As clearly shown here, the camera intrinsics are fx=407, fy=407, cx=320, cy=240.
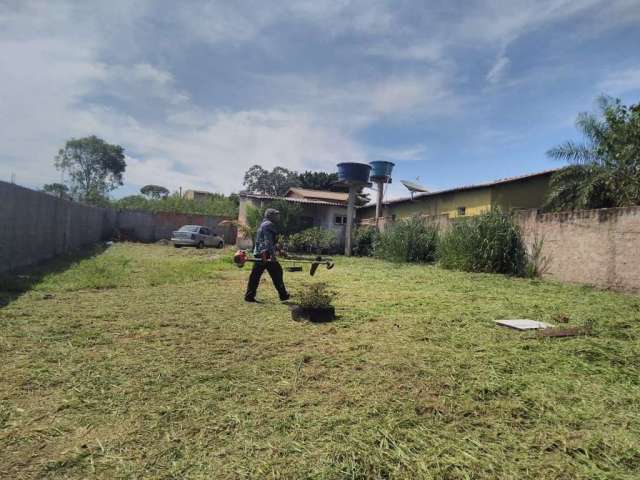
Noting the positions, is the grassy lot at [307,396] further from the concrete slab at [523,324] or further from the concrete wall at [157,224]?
the concrete wall at [157,224]

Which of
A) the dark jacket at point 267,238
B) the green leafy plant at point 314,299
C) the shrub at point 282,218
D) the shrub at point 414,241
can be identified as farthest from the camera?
the shrub at point 282,218

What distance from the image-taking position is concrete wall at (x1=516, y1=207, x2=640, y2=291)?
27.6 ft

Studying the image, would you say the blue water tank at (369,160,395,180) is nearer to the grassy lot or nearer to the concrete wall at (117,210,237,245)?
the concrete wall at (117,210,237,245)

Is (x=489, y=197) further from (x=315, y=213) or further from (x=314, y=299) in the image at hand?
(x=314, y=299)

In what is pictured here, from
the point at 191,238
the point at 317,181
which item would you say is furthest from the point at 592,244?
the point at 317,181

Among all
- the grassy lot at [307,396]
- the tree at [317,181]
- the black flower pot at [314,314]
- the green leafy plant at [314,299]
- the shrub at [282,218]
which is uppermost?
the tree at [317,181]

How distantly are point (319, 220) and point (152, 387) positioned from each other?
21.4 meters

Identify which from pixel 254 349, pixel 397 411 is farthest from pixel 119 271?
pixel 397 411

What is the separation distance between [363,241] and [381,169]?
3912 mm

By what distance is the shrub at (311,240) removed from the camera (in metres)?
20.7

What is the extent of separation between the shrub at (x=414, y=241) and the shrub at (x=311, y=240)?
519 centimetres

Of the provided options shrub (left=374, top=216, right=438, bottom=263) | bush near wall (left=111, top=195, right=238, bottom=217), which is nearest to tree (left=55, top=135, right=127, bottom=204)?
bush near wall (left=111, top=195, right=238, bottom=217)

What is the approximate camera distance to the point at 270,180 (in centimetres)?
4484

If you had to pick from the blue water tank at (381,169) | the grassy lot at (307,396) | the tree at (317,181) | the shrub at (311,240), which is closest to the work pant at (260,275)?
the grassy lot at (307,396)
